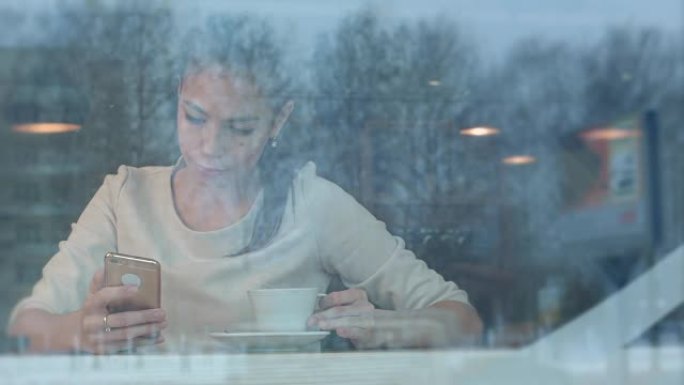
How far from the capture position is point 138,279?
229cm

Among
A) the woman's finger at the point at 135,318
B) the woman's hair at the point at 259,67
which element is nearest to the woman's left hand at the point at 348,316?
the woman's hair at the point at 259,67

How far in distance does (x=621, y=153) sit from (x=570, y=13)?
33cm

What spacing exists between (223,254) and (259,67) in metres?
0.40

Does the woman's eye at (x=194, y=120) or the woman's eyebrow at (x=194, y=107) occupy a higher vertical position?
the woman's eyebrow at (x=194, y=107)

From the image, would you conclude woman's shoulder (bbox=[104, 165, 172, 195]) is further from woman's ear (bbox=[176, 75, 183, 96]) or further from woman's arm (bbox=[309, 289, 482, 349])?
woman's arm (bbox=[309, 289, 482, 349])

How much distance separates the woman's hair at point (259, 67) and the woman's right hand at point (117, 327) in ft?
0.78

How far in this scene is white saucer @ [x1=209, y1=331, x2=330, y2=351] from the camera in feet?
7.58

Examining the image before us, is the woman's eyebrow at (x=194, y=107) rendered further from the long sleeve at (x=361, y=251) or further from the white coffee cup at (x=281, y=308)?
the white coffee cup at (x=281, y=308)

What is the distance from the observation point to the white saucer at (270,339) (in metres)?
2.31

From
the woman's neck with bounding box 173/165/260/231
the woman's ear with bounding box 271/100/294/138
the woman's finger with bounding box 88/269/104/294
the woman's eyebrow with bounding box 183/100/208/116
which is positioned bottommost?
the woman's finger with bounding box 88/269/104/294

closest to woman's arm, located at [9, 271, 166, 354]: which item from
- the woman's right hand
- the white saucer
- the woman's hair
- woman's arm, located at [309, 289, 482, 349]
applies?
the woman's right hand

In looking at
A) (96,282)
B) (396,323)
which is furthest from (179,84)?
(396,323)

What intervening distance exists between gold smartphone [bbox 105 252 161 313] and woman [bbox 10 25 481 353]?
1cm

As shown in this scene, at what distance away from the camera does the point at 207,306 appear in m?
2.31
